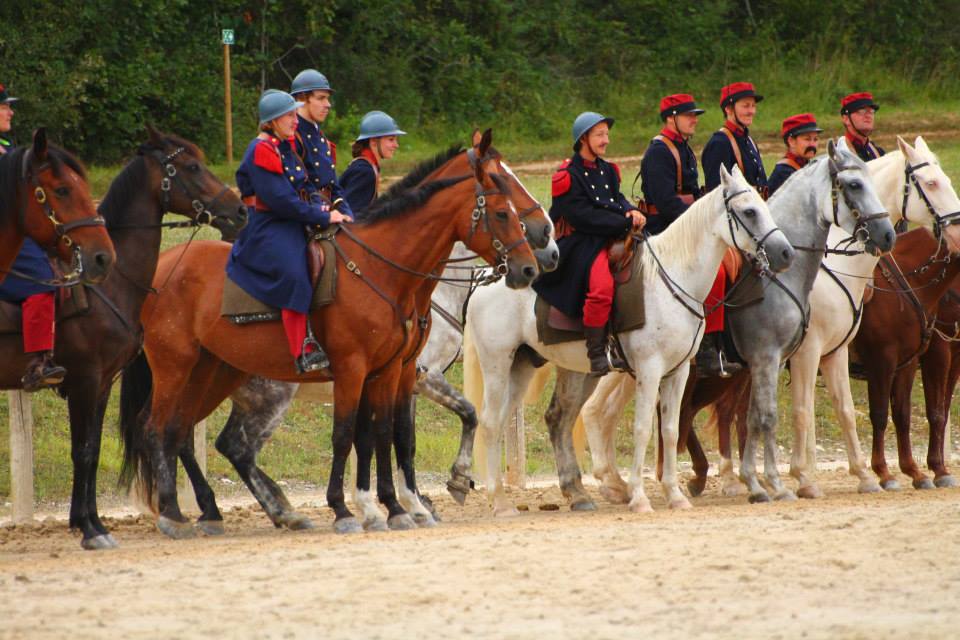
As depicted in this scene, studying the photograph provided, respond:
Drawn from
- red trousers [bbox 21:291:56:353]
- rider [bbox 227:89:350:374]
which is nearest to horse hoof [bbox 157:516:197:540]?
rider [bbox 227:89:350:374]

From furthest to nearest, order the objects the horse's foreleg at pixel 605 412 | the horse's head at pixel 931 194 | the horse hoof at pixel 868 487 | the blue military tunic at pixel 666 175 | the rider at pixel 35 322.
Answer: the horse's foreleg at pixel 605 412 → the horse's head at pixel 931 194 → the horse hoof at pixel 868 487 → the blue military tunic at pixel 666 175 → the rider at pixel 35 322

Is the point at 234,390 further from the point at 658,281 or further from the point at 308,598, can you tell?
the point at 308,598

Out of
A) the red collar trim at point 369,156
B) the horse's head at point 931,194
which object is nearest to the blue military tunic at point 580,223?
the red collar trim at point 369,156

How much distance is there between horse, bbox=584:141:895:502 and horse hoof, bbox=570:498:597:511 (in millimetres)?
1225

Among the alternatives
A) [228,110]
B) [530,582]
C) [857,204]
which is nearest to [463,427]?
[857,204]

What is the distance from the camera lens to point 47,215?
366 inches

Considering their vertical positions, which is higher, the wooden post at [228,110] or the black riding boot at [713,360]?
the wooden post at [228,110]

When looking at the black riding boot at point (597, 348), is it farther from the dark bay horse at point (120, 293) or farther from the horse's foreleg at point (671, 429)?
the dark bay horse at point (120, 293)

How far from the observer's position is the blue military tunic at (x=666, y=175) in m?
12.3

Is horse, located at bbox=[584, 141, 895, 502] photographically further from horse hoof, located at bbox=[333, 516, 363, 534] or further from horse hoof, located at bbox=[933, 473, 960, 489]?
horse hoof, located at bbox=[333, 516, 363, 534]

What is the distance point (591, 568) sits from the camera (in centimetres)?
809

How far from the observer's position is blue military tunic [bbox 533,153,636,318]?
1152 centimetres

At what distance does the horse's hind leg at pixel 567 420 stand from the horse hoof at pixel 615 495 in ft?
0.80

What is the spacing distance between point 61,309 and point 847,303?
20.0ft
